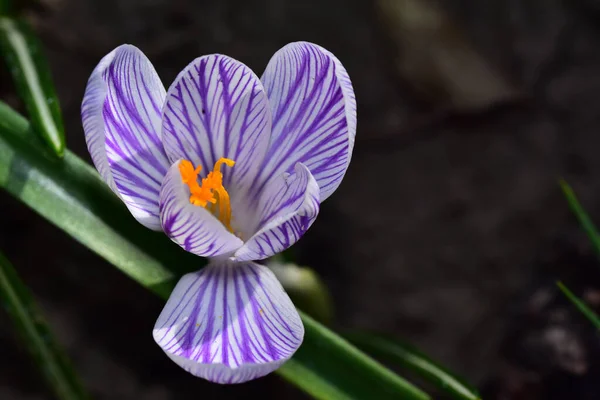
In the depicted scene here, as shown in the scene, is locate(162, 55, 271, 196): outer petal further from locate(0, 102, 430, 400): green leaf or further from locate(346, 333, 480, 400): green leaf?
locate(346, 333, 480, 400): green leaf

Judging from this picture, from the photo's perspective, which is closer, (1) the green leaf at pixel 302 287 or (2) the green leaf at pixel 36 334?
(2) the green leaf at pixel 36 334

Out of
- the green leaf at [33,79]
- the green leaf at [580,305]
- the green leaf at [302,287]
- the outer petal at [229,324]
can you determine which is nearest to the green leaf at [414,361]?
the green leaf at [302,287]

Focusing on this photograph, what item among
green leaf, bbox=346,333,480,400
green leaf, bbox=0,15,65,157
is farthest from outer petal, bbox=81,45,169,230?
green leaf, bbox=346,333,480,400

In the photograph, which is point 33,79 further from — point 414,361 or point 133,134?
point 414,361

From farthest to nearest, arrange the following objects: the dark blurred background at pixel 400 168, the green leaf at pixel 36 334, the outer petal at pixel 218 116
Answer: the dark blurred background at pixel 400 168, the green leaf at pixel 36 334, the outer petal at pixel 218 116

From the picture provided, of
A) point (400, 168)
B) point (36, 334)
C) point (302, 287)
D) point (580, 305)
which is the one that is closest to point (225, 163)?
point (302, 287)

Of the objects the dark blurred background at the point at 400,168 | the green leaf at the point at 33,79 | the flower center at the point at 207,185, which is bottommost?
the dark blurred background at the point at 400,168

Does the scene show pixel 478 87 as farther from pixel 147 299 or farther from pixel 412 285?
pixel 147 299

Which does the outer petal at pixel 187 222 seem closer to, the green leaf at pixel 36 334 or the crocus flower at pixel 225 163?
the crocus flower at pixel 225 163
